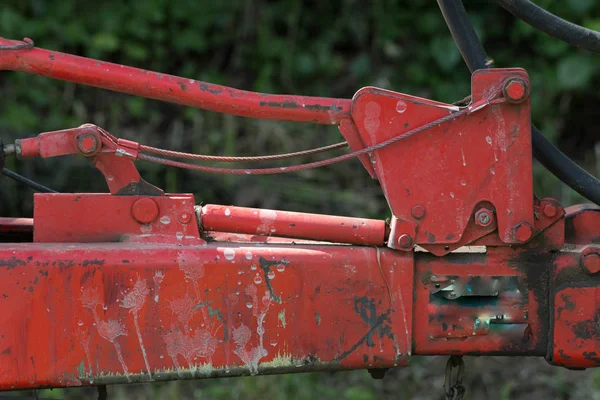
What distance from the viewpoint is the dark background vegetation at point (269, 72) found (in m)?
5.12

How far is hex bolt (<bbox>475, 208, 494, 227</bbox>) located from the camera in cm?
216

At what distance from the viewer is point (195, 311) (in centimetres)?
209

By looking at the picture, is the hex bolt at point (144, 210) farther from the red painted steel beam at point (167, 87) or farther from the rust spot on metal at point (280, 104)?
the rust spot on metal at point (280, 104)

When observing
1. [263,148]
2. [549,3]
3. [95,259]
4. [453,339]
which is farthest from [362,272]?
[549,3]

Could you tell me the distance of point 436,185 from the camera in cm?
216

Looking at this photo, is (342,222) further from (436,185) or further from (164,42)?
(164,42)

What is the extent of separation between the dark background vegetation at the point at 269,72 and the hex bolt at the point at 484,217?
285 centimetres

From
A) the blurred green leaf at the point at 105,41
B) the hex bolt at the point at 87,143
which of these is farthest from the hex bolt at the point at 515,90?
the blurred green leaf at the point at 105,41

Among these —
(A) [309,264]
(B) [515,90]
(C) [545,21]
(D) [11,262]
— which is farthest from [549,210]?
(D) [11,262]

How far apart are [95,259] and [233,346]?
41 cm

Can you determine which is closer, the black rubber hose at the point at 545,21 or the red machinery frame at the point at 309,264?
the red machinery frame at the point at 309,264

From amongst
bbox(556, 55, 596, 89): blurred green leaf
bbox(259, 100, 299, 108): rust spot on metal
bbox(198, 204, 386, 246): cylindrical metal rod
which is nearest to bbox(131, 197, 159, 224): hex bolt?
bbox(198, 204, 386, 246): cylindrical metal rod

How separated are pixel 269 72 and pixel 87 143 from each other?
4.24 metres

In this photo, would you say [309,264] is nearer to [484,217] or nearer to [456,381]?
[484,217]
